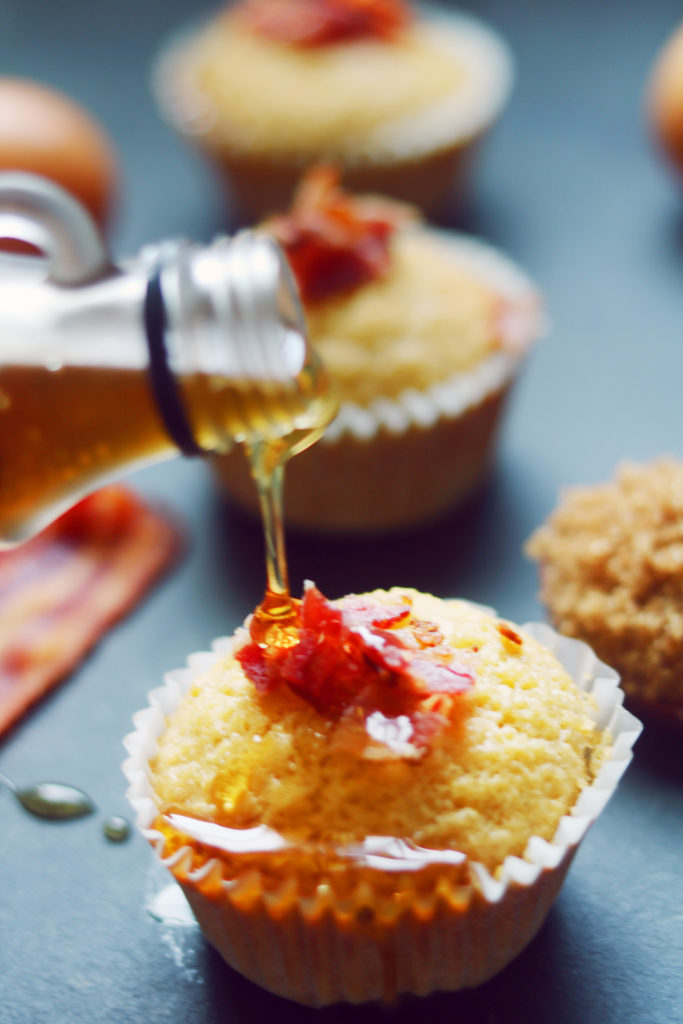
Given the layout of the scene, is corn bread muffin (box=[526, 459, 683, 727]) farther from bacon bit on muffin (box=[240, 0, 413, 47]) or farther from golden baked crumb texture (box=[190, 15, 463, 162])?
bacon bit on muffin (box=[240, 0, 413, 47])

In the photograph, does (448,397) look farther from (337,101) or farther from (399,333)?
(337,101)

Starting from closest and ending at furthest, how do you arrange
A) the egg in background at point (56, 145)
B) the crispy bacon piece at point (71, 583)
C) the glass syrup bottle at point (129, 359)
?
the glass syrup bottle at point (129, 359) < the crispy bacon piece at point (71, 583) < the egg in background at point (56, 145)

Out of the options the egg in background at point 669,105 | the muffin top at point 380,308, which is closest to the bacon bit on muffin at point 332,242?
the muffin top at point 380,308

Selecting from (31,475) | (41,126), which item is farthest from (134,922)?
(41,126)

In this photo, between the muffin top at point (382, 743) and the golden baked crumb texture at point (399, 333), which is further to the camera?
the golden baked crumb texture at point (399, 333)

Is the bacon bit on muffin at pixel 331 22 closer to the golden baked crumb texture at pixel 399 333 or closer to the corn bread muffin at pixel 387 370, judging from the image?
the corn bread muffin at pixel 387 370

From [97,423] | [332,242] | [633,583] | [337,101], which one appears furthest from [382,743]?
[337,101]

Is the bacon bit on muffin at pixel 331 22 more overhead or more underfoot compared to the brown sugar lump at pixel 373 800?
more overhead
